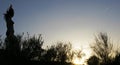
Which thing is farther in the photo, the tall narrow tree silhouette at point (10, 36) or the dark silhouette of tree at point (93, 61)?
the dark silhouette of tree at point (93, 61)

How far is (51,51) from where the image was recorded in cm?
4997

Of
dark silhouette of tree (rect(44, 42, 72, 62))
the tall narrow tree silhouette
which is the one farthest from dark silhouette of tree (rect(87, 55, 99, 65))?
the tall narrow tree silhouette

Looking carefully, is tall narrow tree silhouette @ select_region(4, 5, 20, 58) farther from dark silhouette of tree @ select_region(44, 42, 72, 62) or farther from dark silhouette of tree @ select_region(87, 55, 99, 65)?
dark silhouette of tree @ select_region(87, 55, 99, 65)

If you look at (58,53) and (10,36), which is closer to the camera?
(10,36)

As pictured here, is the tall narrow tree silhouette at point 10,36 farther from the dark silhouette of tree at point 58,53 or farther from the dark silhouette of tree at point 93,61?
the dark silhouette of tree at point 93,61

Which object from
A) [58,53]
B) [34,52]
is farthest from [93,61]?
[34,52]

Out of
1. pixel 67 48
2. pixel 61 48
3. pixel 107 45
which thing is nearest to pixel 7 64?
pixel 107 45

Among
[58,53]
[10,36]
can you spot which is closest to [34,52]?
[10,36]

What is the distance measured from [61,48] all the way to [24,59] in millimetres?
35019

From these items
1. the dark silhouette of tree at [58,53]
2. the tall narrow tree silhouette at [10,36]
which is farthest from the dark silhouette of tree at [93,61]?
the tall narrow tree silhouette at [10,36]

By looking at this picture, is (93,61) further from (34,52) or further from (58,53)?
(34,52)

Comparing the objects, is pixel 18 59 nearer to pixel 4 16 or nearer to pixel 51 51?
pixel 4 16

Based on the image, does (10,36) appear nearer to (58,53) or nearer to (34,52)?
(34,52)

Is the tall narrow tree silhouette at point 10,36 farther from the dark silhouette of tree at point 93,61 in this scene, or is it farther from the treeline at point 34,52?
the dark silhouette of tree at point 93,61
